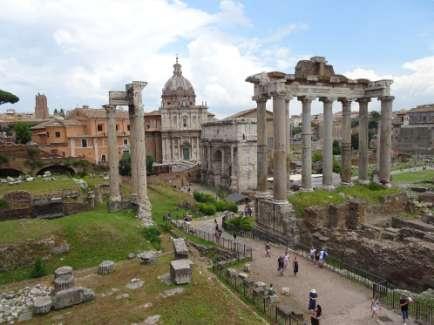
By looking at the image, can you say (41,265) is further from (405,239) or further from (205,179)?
(205,179)

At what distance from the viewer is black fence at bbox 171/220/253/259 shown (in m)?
17.6

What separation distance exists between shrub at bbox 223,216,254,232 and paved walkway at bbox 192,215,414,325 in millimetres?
3607

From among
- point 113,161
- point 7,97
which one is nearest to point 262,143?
point 113,161

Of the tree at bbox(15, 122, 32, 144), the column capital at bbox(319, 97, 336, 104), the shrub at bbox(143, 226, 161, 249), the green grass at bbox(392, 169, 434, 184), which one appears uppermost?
the column capital at bbox(319, 97, 336, 104)

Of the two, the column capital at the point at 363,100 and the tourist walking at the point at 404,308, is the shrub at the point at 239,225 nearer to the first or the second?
the column capital at the point at 363,100

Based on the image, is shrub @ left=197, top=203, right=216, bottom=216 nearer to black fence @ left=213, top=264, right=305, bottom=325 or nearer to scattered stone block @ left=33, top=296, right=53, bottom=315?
black fence @ left=213, top=264, right=305, bottom=325

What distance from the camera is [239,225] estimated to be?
21625 millimetres

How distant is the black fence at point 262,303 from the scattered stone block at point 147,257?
2529 millimetres

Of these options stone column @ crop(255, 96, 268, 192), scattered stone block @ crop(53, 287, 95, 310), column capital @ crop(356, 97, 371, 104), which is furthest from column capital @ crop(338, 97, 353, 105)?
scattered stone block @ crop(53, 287, 95, 310)

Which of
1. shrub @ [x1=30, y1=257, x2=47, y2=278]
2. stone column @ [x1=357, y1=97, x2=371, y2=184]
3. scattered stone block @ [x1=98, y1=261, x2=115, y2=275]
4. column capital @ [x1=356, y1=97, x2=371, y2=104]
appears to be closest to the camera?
scattered stone block @ [x1=98, y1=261, x2=115, y2=275]

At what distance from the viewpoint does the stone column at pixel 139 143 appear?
2075cm

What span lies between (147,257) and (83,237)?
11.5 feet

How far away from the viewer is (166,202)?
29.9 meters

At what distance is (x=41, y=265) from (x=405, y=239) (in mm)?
15027
